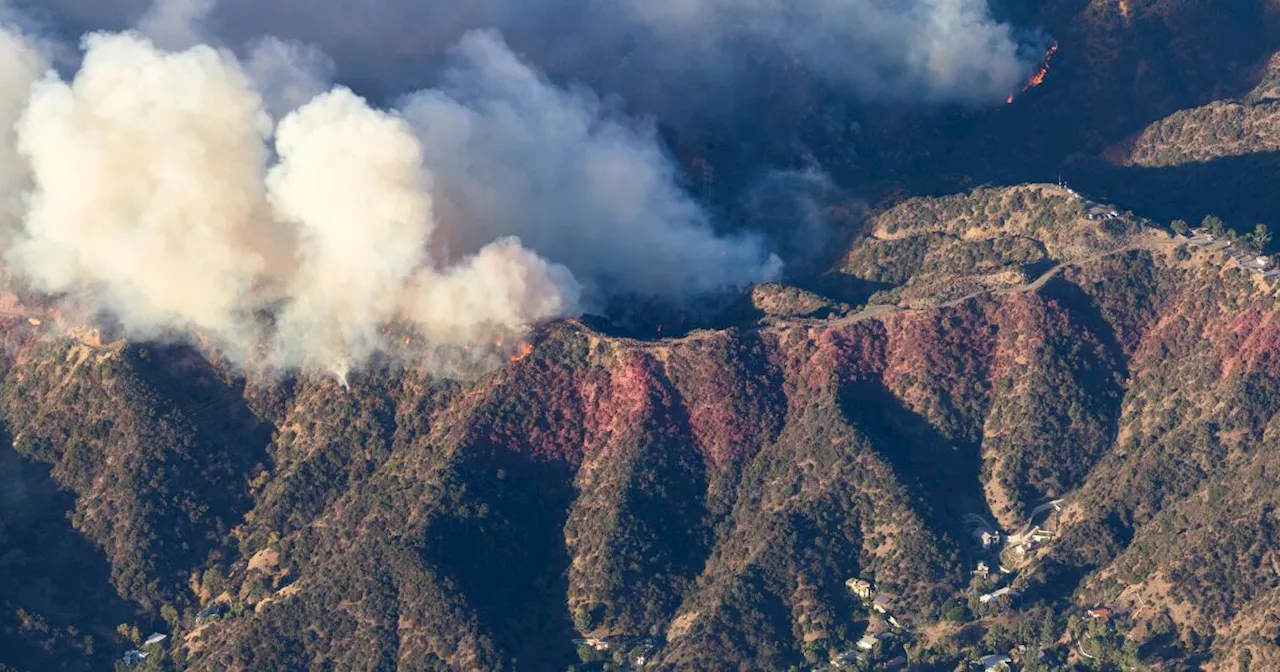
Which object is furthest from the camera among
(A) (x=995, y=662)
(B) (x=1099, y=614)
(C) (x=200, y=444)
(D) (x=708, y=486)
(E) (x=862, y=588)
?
(C) (x=200, y=444)

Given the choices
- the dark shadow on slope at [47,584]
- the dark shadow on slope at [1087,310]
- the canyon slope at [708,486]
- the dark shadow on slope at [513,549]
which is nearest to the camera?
the canyon slope at [708,486]

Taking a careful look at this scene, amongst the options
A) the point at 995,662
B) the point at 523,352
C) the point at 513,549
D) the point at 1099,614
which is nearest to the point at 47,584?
the point at 513,549

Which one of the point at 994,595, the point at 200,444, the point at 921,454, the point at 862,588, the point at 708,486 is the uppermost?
the point at 921,454

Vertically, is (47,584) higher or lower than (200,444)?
lower

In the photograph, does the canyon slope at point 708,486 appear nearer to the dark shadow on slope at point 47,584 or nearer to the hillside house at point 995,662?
the dark shadow on slope at point 47,584

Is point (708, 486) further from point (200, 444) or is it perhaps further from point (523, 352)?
point (200, 444)

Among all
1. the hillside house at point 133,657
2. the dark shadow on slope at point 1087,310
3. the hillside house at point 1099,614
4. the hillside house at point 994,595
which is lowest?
the hillside house at point 133,657

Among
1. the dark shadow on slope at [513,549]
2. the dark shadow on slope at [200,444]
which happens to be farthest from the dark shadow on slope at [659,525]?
the dark shadow on slope at [200,444]
